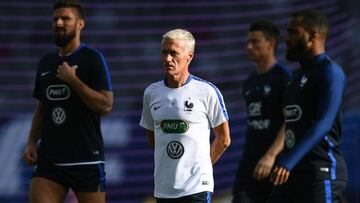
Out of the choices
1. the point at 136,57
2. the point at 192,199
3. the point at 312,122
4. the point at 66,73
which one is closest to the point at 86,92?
the point at 66,73

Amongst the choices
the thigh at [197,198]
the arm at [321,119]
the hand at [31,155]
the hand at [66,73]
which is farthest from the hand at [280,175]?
the hand at [31,155]

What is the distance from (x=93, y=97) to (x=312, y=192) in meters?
1.64

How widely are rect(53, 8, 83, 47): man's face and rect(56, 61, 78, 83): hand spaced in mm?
284

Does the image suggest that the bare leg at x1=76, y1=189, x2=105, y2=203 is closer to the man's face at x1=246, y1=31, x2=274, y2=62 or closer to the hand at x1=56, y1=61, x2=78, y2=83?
the hand at x1=56, y1=61, x2=78, y2=83

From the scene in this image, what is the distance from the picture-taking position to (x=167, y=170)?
546 cm

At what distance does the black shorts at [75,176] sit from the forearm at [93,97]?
1.41ft

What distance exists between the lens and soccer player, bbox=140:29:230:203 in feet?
17.8

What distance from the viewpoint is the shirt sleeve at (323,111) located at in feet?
18.6

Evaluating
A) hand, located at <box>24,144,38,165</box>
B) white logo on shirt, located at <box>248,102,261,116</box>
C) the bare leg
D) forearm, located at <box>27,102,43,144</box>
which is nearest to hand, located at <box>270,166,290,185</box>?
the bare leg

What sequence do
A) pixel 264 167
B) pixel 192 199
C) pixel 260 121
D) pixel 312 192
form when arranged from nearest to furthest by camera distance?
pixel 192 199 → pixel 312 192 → pixel 264 167 → pixel 260 121

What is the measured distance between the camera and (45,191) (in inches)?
245

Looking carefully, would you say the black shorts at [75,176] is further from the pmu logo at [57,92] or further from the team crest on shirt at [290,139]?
the team crest on shirt at [290,139]

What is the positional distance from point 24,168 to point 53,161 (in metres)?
3.78

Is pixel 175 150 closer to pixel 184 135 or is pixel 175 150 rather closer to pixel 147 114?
pixel 184 135
